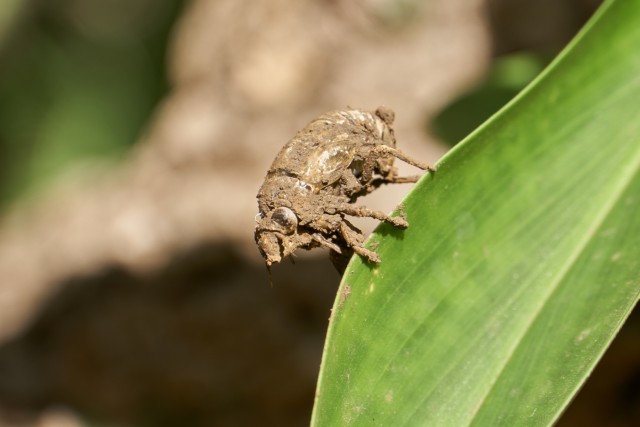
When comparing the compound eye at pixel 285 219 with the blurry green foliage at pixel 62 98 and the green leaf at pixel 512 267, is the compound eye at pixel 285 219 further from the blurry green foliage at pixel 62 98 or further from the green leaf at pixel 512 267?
the blurry green foliage at pixel 62 98

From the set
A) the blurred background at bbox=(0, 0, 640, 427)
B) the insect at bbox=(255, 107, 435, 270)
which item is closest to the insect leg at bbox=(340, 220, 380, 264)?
the insect at bbox=(255, 107, 435, 270)

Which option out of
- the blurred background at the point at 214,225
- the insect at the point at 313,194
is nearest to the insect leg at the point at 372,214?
the insect at the point at 313,194

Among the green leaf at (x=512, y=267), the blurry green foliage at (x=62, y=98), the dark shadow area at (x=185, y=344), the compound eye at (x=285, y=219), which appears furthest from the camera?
the blurry green foliage at (x=62, y=98)

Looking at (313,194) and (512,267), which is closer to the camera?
(512,267)

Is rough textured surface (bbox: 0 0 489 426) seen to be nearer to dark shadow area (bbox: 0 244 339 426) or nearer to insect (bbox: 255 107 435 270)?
dark shadow area (bbox: 0 244 339 426)

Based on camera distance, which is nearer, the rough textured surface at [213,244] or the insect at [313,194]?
the insect at [313,194]

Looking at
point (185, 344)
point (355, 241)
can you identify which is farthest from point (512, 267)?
point (185, 344)

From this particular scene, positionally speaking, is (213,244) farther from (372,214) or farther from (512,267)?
(512,267)
